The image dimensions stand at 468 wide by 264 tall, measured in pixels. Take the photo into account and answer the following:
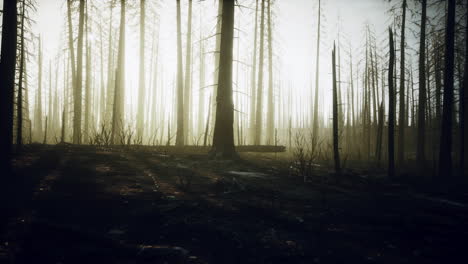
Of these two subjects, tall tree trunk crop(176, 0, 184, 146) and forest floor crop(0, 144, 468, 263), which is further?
tall tree trunk crop(176, 0, 184, 146)

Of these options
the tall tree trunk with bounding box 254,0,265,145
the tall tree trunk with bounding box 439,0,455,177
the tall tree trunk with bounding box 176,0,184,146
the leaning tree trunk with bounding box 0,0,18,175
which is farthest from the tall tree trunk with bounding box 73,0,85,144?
the tall tree trunk with bounding box 439,0,455,177

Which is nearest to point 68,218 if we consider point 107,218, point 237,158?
point 107,218

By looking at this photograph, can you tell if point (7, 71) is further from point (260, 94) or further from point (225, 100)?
point (260, 94)

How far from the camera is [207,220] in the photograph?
3.15m

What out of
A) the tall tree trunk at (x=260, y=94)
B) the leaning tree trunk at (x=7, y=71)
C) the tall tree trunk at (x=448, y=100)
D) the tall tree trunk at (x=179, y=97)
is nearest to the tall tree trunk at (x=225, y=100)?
the tall tree trunk at (x=179, y=97)

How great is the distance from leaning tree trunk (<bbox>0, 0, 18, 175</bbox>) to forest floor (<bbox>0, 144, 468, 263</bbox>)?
72 centimetres

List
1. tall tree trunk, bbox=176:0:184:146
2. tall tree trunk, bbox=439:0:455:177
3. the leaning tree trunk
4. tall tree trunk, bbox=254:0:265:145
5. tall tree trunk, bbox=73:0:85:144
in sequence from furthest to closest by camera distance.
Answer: tall tree trunk, bbox=254:0:265:145, tall tree trunk, bbox=73:0:85:144, tall tree trunk, bbox=176:0:184:146, tall tree trunk, bbox=439:0:455:177, the leaning tree trunk

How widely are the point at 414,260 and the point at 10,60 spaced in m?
7.04

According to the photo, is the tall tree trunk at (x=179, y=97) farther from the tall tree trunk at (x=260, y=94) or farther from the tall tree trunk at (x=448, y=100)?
the tall tree trunk at (x=448, y=100)

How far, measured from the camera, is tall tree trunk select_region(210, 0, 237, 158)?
7.74 metres

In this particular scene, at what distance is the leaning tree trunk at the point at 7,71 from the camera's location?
4664 millimetres

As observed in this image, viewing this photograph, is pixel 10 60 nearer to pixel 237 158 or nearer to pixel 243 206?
pixel 243 206

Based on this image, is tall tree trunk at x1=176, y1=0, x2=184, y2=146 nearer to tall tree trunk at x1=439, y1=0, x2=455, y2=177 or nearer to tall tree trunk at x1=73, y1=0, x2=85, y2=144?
tall tree trunk at x1=73, y1=0, x2=85, y2=144

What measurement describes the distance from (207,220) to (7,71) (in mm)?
4823
